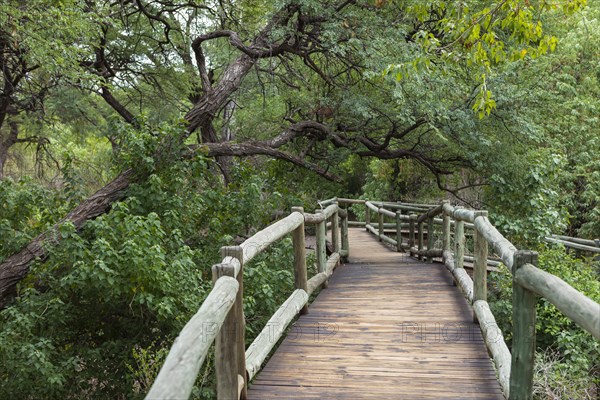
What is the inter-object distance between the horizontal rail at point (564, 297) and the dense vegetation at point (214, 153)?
137 inches

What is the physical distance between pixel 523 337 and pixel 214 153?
9.09m

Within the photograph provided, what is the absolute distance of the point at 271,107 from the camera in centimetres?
1858

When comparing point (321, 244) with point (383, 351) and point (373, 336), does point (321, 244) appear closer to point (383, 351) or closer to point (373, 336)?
point (373, 336)

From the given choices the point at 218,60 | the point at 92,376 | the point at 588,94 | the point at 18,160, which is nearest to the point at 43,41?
the point at 92,376

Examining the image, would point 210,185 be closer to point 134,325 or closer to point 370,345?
point 134,325

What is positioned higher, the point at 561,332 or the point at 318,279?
the point at 318,279

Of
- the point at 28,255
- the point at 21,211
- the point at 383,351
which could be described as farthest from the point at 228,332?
the point at 21,211

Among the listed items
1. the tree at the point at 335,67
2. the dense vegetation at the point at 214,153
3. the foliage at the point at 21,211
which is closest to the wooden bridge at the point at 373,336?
the dense vegetation at the point at 214,153

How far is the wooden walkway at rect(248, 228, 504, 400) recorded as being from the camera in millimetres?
4094

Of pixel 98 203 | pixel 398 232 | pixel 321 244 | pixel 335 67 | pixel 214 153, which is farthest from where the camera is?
pixel 398 232

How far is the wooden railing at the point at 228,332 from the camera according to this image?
217 centimetres

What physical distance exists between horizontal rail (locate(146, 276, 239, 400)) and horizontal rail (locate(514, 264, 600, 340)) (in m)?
1.56

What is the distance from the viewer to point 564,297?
2.73 metres

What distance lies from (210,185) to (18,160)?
13130 millimetres
